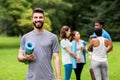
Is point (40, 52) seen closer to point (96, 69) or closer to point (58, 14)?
point (96, 69)

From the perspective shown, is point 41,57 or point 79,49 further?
point 79,49

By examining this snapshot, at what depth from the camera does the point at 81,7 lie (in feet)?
169

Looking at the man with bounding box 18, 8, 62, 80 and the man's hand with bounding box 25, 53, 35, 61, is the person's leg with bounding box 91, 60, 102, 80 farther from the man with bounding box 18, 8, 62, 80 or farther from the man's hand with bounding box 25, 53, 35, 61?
the man's hand with bounding box 25, 53, 35, 61

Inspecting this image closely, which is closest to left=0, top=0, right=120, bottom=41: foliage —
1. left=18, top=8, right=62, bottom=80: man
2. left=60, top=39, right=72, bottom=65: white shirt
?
left=60, top=39, right=72, bottom=65: white shirt

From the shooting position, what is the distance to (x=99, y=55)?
8.36 metres

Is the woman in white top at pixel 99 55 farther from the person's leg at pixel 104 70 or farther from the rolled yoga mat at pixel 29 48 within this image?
the rolled yoga mat at pixel 29 48

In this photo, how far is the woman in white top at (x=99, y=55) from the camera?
8.27 m

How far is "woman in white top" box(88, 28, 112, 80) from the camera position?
8.27 metres

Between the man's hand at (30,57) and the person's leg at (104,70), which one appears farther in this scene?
the person's leg at (104,70)

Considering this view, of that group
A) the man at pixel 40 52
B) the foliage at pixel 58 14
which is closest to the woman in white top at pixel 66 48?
the man at pixel 40 52

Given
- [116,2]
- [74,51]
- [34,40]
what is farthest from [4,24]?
[34,40]

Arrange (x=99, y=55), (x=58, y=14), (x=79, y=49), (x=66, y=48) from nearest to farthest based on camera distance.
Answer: (x=99, y=55) < (x=66, y=48) < (x=79, y=49) < (x=58, y=14)

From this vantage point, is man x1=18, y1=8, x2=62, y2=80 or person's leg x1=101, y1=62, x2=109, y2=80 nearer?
man x1=18, y1=8, x2=62, y2=80

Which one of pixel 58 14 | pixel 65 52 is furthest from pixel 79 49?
pixel 58 14
